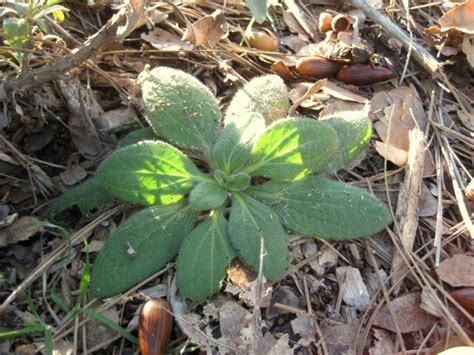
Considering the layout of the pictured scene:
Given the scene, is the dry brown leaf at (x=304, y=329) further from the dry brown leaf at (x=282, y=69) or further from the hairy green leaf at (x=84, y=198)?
the dry brown leaf at (x=282, y=69)

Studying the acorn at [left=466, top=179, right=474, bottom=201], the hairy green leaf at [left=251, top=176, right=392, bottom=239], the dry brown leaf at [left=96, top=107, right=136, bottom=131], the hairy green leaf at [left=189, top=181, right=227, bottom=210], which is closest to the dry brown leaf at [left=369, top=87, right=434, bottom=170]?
the acorn at [left=466, top=179, right=474, bottom=201]

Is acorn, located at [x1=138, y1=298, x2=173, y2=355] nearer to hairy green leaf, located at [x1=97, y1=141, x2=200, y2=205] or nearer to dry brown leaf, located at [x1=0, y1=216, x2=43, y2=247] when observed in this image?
hairy green leaf, located at [x1=97, y1=141, x2=200, y2=205]

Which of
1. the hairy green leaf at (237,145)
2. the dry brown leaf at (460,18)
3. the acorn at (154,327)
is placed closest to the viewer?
the acorn at (154,327)

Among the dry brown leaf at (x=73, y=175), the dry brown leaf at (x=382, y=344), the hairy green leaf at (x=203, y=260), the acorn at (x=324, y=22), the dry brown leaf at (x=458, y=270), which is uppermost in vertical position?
the acorn at (x=324, y=22)

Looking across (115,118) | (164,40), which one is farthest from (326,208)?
(164,40)

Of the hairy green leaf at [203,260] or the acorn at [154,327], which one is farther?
the hairy green leaf at [203,260]

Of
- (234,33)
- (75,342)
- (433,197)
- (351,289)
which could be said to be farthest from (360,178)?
(75,342)

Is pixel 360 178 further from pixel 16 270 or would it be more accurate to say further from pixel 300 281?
pixel 16 270

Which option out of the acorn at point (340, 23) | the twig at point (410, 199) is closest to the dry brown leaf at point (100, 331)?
the twig at point (410, 199)
